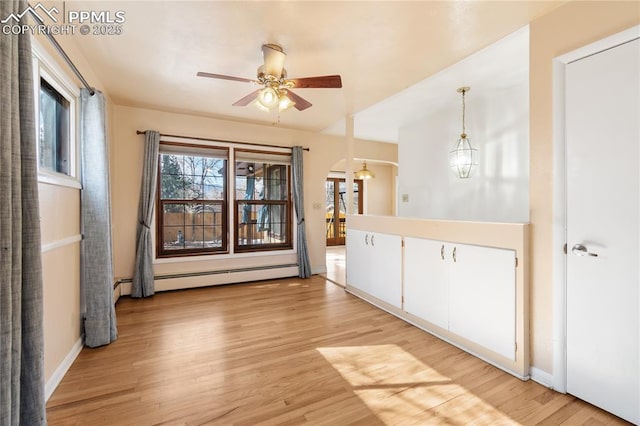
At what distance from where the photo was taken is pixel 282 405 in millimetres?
1949

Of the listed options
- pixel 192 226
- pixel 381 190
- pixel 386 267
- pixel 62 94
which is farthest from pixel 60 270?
pixel 381 190

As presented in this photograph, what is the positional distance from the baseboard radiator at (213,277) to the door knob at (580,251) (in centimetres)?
419

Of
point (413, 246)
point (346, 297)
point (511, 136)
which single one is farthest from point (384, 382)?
point (511, 136)

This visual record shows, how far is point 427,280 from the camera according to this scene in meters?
3.12

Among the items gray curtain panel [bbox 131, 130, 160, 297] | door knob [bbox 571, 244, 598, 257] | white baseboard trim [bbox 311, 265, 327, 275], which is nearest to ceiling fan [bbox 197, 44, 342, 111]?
door knob [bbox 571, 244, 598, 257]

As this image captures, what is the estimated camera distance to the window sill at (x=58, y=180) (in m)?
2.02

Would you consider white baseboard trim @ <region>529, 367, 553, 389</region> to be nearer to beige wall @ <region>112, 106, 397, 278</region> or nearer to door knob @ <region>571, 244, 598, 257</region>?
door knob @ <region>571, 244, 598, 257</region>

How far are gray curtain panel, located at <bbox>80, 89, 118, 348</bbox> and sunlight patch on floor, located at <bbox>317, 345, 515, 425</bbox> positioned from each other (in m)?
2.08

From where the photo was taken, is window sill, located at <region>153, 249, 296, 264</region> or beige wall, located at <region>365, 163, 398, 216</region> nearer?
window sill, located at <region>153, 249, 296, 264</region>

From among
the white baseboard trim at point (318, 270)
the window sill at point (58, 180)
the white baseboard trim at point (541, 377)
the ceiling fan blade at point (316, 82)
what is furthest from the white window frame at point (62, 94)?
the white baseboard trim at point (318, 270)

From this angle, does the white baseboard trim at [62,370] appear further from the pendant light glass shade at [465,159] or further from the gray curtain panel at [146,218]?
the pendant light glass shade at [465,159]

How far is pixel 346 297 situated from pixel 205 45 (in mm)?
3475

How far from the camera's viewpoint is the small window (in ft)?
7.39

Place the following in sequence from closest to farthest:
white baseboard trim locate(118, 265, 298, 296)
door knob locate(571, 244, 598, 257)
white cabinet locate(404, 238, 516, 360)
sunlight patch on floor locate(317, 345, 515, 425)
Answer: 1. sunlight patch on floor locate(317, 345, 515, 425)
2. door knob locate(571, 244, 598, 257)
3. white cabinet locate(404, 238, 516, 360)
4. white baseboard trim locate(118, 265, 298, 296)
